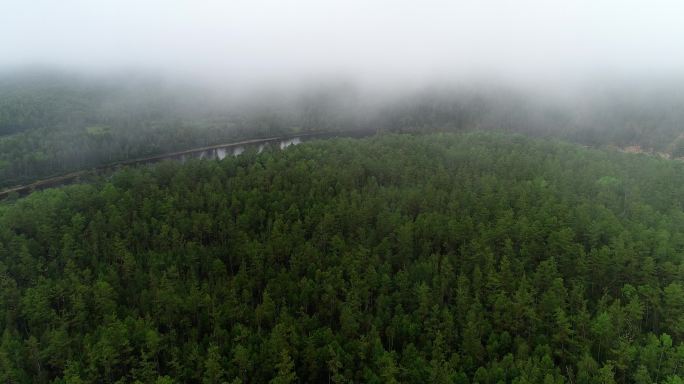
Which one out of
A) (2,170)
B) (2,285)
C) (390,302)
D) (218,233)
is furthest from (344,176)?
(2,170)

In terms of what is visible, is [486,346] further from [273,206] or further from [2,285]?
[2,285]

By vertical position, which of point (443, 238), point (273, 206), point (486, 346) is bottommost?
point (486, 346)

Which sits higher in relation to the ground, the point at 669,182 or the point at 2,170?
the point at 2,170

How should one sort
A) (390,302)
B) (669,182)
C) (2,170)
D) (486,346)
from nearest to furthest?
(486,346)
(390,302)
(669,182)
(2,170)

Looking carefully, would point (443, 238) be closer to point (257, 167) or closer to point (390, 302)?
point (390, 302)

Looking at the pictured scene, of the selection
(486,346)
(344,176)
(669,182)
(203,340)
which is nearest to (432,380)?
(486,346)

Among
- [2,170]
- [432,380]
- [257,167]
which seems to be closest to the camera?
[432,380]

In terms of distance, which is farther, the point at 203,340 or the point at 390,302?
the point at 390,302
